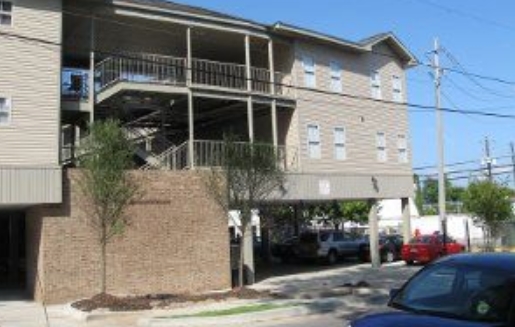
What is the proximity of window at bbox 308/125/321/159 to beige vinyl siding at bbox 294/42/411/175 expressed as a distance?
205 mm

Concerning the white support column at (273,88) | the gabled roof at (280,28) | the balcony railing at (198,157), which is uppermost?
the gabled roof at (280,28)

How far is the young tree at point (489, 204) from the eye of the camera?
39.2 m

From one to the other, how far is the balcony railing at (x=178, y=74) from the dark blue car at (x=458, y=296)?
1814 cm

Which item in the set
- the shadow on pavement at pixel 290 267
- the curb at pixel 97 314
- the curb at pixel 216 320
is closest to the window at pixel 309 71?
the shadow on pavement at pixel 290 267

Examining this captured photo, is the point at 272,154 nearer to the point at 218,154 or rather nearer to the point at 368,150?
the point at 218,154

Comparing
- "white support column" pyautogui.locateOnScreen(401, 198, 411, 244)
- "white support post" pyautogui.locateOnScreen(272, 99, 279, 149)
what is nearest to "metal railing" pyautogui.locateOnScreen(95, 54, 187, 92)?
"white support post" pyautogui.locateOnScreen(272, 99, 279, 149)

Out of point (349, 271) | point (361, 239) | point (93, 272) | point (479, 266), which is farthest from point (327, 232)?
point (479, 266)

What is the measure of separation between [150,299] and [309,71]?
13211mm

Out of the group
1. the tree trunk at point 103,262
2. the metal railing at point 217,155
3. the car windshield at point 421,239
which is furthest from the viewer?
the car windshield at point 421,239

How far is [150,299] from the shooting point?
70.5 feet

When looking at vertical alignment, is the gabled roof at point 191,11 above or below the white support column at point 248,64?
above

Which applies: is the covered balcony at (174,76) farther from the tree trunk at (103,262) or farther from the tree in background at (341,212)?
the tree in background at (341,212)

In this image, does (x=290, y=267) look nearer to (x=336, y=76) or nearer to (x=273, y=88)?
(x=336, y=76)

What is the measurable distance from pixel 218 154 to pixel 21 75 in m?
6.86
